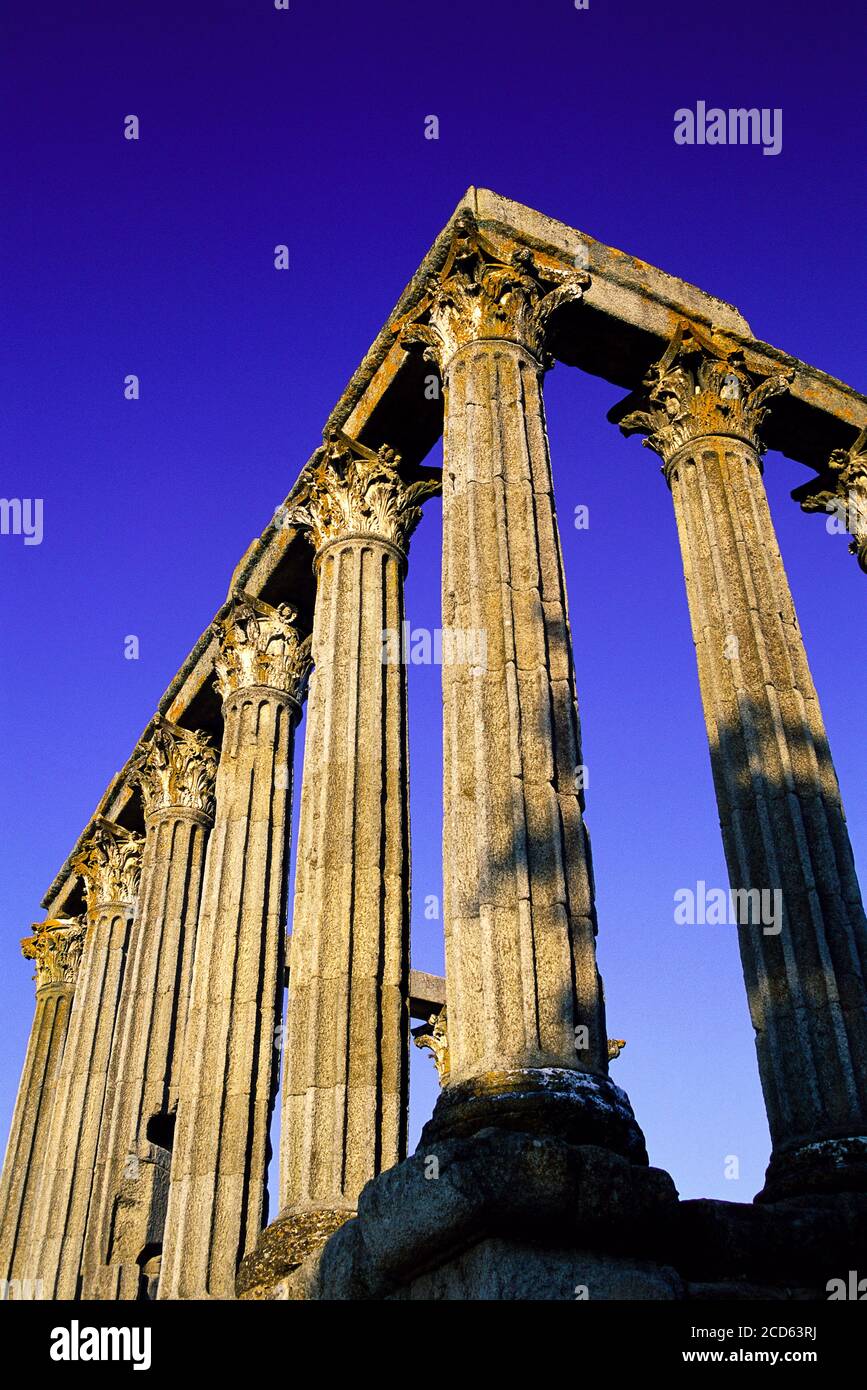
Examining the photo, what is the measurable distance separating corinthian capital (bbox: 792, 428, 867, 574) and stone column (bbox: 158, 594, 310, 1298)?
9041 mm

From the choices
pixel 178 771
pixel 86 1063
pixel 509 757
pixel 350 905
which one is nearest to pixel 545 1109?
pixel 509 757

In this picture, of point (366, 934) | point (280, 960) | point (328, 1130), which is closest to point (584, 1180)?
point (328, 1130)

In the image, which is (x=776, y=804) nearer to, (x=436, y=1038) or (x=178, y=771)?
(x=178, y=771)

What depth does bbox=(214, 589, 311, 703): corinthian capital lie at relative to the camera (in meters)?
23.3

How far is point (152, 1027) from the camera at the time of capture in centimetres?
2359

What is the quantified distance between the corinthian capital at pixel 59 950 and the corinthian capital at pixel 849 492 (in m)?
21.0

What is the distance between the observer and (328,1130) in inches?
575

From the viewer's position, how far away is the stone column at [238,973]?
693 inches

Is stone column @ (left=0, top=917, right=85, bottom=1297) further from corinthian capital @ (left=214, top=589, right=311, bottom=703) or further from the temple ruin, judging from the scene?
corinthian capital @ (left=214, top=589, right=311, bottom=703)

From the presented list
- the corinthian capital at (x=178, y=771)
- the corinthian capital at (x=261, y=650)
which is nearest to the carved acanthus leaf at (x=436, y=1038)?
the corinthian capital at (x=178, y=771)

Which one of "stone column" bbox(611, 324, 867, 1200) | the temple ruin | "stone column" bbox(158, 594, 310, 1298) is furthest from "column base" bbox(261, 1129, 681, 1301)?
"stone column" bbox(158, 594, 310, 1298)

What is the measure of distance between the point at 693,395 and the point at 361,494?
198 inches
